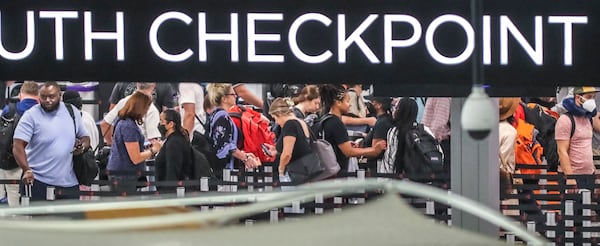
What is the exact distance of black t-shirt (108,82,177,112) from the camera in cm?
879

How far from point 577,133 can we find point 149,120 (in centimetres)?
303

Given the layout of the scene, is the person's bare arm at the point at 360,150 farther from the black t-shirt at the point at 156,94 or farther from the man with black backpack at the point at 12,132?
the man with black backpack at the point at 12,132

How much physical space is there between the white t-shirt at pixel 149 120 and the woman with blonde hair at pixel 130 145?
2.9 inches

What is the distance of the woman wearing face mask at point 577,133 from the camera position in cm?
831

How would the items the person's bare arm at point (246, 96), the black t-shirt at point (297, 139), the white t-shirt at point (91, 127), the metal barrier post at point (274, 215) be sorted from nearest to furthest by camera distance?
1. the metal barrier post at point (274, 215)
2. the black t-shirt at point (297, 139)
3. the white t-shirt at point (91, 127)
4. the person's bare arm at point (246, 96)

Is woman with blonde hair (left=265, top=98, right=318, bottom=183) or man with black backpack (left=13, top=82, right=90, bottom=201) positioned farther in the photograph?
woman with blonde hair (left=265, top=98, right=318, bottom=183)

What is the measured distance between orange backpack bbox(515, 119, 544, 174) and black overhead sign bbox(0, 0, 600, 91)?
7.41 ft

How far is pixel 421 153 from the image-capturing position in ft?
26.0

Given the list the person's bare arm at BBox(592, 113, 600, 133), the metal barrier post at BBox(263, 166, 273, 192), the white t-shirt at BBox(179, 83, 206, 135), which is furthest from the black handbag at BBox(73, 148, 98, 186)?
the person's bare arm at BBox(592, 113, 600, 133)

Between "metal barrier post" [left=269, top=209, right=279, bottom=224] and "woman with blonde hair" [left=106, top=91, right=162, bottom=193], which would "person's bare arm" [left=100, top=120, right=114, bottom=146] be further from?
"metal barrier post" [left=269, top=209, right=279, bottom=224]

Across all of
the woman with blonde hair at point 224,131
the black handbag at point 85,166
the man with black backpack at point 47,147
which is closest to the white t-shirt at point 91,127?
the black handbag at point 85,166

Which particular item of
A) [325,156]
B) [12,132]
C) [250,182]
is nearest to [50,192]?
[12,132]

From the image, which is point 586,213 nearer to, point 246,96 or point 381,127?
point 381,127

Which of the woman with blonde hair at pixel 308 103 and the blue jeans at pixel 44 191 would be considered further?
the woman with blonde hair at pixel 308 103
